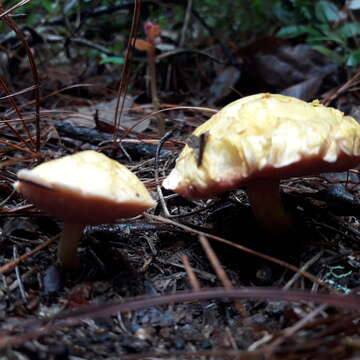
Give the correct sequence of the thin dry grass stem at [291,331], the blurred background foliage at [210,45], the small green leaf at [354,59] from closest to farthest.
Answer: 1. the thin dry grass stem at [291,331]
2. the small green leaf at [354,59]
3. the blurred background foliage at [210,45]

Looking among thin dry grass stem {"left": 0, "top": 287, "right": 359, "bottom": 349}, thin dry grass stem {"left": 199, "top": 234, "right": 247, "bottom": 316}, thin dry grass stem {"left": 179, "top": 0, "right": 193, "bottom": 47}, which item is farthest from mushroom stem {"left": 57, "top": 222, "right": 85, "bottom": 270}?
thin dry grass stem {"left": 179, "top": 0, "right": 193, "bottom": 47}

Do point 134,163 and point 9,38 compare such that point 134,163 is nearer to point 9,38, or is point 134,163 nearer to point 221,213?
point 221,213

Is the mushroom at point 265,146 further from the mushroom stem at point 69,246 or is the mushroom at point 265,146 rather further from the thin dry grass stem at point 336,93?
the thin dry grass stem at point 336,93

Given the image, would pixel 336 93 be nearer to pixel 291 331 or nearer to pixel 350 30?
pixel 350 30

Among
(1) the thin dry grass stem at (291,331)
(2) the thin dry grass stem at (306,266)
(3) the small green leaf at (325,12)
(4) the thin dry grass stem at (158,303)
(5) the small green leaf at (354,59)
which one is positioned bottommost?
(2) the thin dry grass stem at (306,266)

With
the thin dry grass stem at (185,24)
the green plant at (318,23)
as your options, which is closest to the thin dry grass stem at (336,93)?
the green plant at (318,23)

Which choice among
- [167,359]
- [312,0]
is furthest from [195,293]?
[312,0]

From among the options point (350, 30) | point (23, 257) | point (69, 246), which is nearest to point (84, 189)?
point (69, 246)

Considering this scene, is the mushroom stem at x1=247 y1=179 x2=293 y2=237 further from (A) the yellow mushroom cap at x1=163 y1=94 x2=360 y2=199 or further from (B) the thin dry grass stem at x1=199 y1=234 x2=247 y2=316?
(B) the thin dry grass stem at x1=199 y1=234 x2=247 y2=316
